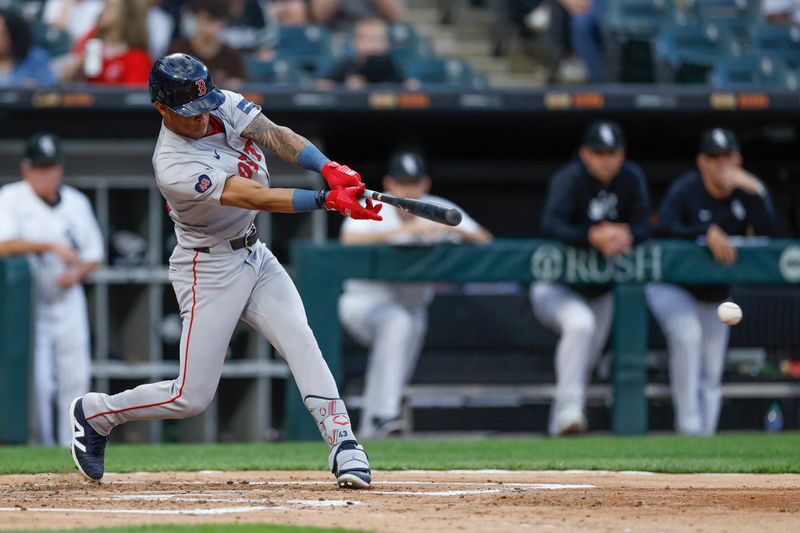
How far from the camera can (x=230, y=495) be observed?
181 inches

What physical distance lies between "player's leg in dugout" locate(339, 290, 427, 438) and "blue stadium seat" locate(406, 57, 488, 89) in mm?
2340

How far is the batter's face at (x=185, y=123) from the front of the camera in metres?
4.64

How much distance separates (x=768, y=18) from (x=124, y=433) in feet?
19.8

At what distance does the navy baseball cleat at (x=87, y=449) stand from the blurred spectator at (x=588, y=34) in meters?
5.62

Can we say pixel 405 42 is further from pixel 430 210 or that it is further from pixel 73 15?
pixel 430 210

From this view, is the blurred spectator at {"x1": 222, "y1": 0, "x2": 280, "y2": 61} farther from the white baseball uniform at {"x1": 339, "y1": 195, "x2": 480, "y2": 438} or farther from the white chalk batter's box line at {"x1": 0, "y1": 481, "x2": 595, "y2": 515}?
the white chalk batter's box line at {"x1": 0, "y1": 481, "x2": 595, "y2": 515}

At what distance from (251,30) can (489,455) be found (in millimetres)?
4503

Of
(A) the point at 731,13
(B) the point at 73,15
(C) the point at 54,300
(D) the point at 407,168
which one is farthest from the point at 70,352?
(A) the point at 731,13

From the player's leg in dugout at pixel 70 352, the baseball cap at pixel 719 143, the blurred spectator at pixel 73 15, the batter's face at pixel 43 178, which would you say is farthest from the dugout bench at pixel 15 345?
the baseball cap at pixel 719 143

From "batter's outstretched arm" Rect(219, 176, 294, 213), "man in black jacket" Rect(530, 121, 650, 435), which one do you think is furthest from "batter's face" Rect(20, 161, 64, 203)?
"batter's outstretched arm" Rect(219, 176, 294, 213)

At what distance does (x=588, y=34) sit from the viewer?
32.9ft

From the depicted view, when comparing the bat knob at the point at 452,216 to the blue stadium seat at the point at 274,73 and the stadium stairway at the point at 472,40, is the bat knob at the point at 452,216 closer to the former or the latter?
the blue stadium seat at the point at 274,73

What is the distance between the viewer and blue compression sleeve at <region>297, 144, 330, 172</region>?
4.69m

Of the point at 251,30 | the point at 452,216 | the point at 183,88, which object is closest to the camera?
the point at 452,216
